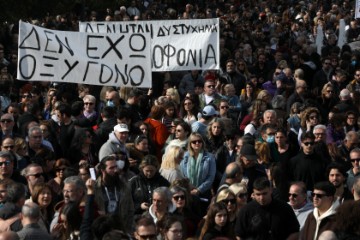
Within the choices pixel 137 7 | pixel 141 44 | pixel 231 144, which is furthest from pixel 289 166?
pixel 137 7

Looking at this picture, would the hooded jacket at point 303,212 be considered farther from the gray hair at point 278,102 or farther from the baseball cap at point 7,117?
the gray hair at point 278,102

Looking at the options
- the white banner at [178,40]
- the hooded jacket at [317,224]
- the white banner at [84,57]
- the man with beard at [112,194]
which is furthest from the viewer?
the white banner at [178,40]

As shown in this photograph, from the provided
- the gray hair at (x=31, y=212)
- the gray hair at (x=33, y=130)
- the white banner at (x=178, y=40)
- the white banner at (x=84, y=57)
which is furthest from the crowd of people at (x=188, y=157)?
the white banner at (x=178, y=40)

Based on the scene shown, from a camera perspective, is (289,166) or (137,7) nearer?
(289,166)

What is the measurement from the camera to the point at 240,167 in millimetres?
13773

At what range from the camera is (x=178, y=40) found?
1944cm

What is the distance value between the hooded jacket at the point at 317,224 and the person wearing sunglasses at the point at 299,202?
65 cm

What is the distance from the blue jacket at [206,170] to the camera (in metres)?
14.8

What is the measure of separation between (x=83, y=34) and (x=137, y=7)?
17032 millimetres

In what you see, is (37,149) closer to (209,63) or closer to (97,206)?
(97,206)

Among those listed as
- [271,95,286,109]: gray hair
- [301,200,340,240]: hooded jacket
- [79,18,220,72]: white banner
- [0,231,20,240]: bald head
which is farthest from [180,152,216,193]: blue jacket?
[0,231,20,240]: bald head

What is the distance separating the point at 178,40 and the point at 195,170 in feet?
16.1

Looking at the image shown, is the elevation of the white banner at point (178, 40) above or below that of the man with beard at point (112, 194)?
above

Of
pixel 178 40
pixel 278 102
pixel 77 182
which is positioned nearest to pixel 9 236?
pixel 77 182
